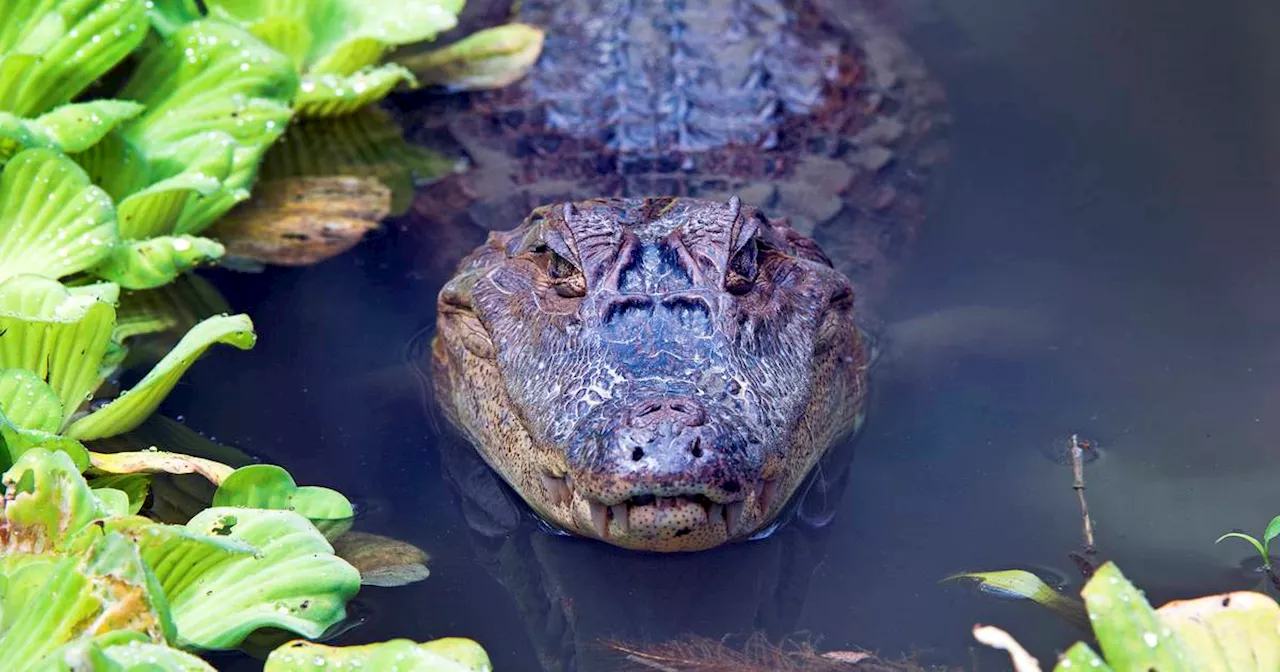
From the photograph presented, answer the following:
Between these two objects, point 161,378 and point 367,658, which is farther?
point 161,378

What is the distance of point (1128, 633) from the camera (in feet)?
7.77

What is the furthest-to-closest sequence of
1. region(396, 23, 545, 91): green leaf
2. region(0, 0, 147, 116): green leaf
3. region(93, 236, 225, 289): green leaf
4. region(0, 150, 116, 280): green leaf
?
region(396, 23, 545, 91): green leaf
region(0, 0, 147, 116): green leaf
region(93, 236, 225, 289): green leaf
region(0, 150, 116, 280): green leaf

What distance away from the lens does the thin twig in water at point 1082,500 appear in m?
3.18

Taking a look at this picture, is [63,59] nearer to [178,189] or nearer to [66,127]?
[66,127]

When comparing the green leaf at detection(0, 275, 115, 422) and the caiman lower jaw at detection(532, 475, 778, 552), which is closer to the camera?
the caiman lower jaw at detection(532, 475, 778, 552)

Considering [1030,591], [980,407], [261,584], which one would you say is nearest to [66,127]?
[261,584]

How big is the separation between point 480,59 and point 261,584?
10.6 ft

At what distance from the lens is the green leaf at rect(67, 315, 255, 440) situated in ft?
10.6

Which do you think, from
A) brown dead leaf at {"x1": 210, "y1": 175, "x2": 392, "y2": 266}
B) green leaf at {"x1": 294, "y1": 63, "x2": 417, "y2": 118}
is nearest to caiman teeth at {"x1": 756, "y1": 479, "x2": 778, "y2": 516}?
brown dead leaf at {"x1": 210, "y1": 175, "x2": 392, "y2": 266}

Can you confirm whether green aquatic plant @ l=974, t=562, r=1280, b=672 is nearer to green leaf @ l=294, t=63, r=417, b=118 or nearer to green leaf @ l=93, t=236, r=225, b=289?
green leaf @ l=93, t=236, r=225, b=289

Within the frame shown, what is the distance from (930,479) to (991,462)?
0.62 feet

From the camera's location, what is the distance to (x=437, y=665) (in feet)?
8.07

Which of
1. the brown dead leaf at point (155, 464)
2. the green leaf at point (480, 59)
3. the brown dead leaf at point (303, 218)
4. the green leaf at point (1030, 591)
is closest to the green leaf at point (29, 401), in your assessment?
the brown dead leaf at point (155, 464)

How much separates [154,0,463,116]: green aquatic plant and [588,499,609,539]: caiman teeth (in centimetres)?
257
